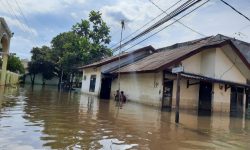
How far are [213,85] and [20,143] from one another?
56.4 feet

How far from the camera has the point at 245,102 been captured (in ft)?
74.6

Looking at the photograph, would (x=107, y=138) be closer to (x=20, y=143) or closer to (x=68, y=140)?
(x=68, y=140)

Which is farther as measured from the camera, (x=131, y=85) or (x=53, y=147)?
(x=131, y=85)

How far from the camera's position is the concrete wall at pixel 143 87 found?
19.8 meters

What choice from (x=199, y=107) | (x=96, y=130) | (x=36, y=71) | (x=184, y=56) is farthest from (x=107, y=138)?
(x=36, y=71)

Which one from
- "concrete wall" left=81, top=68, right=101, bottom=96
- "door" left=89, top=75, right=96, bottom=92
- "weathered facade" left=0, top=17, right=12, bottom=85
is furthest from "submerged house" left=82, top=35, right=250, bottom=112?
"weathered facade" left=0, top=17, right=12, bottom=85

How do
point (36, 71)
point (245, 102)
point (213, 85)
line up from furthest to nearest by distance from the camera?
point (36, 71) → point (245, 102) → point (213, 85)

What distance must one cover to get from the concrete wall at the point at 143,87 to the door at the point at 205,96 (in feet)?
11.7

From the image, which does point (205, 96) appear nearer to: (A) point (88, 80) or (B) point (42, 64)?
(A) point (88, 80)

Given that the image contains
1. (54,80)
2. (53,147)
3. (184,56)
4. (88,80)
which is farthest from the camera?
(54,80)

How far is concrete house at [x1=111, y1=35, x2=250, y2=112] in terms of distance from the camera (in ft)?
64.4

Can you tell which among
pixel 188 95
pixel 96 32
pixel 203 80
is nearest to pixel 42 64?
pixel 96 32

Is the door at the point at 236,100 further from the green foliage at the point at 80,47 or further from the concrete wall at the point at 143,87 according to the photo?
the green foliage at the point at 80,47

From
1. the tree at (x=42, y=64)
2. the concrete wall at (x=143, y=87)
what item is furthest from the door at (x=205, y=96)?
the tree at (x=42, y=64)
